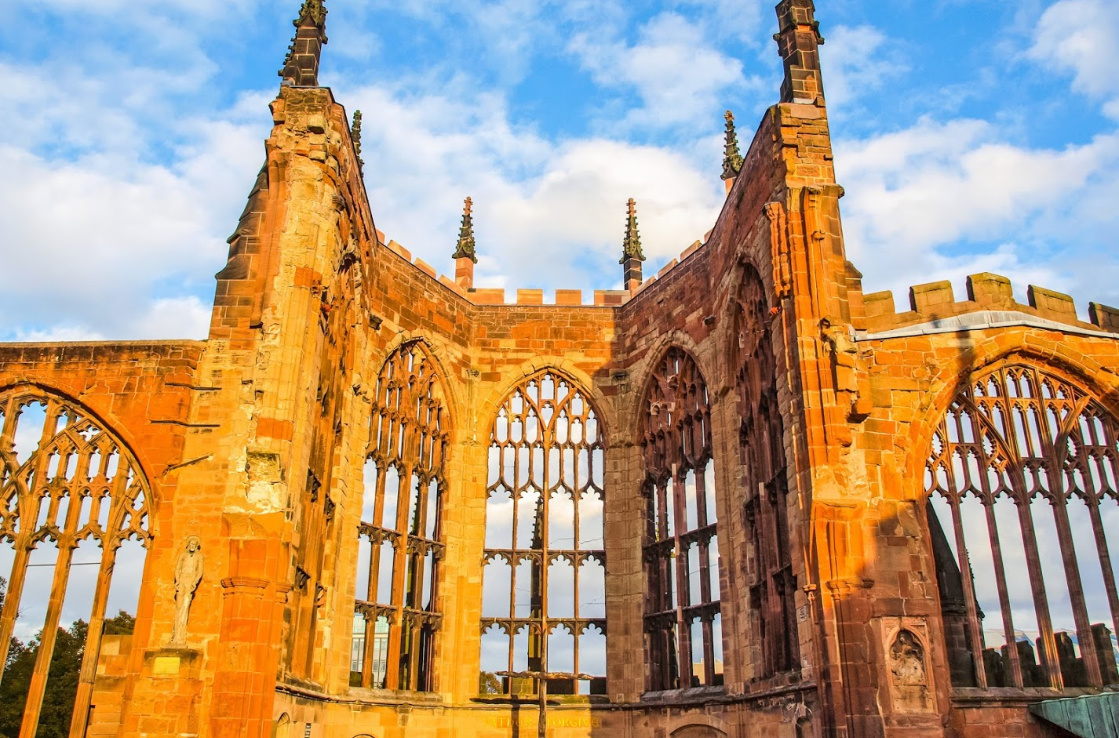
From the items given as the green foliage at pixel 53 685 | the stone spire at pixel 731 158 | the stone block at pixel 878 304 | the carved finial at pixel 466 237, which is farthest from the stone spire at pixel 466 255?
the green foliage at pixel 53 685

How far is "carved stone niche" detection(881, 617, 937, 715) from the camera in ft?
41.6

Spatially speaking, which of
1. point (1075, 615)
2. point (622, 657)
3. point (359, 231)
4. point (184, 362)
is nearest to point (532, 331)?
point (359, 231)

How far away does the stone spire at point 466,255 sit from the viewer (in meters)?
24.0

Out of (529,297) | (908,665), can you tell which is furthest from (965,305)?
(529,297)

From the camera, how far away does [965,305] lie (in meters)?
15.5

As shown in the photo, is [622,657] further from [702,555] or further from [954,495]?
[954,495]

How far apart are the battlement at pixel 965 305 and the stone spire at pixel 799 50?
3.63 m

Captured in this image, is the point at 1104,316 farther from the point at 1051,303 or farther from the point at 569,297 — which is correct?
the point at 569,297

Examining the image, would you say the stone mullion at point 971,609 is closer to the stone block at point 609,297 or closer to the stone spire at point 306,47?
the stone block at point 609,297

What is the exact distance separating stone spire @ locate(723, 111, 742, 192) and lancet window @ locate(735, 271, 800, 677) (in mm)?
5308

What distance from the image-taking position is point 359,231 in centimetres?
1884

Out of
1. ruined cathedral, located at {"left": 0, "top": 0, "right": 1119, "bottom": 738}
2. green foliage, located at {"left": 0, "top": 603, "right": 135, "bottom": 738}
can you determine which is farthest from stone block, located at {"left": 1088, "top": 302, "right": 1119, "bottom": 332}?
green foliage, located at {"left": 0, "top": 603, "right": 135, "bottom": 738}

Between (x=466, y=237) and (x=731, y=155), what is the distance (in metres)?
6.76

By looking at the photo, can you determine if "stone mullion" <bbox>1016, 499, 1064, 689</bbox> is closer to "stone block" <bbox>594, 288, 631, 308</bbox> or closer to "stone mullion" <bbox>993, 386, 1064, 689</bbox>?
"stone mullion" <bbox>993, 386, 1064, 689</bbox>
